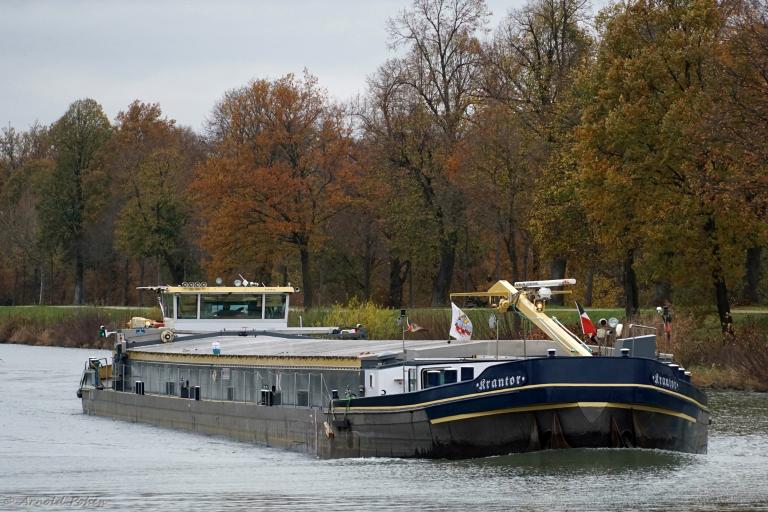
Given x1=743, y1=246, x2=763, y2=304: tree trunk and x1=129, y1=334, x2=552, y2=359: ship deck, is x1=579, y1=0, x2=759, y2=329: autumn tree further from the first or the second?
x1=129, y1=334, x2=552, y2=359: ship deck

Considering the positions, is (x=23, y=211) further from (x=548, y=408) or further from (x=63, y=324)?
(x=548, y=408)

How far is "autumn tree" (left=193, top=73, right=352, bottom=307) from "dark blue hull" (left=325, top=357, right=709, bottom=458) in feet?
165

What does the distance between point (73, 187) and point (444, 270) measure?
42.2 meters

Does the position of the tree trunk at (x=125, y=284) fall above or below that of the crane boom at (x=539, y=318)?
above

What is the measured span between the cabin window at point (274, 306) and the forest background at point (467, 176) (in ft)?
54.0

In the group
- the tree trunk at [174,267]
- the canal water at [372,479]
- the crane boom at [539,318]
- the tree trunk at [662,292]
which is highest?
the tree trunk at [174,267]

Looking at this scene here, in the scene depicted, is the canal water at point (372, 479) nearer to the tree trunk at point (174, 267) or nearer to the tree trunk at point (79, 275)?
the tree trunk at point (174, 267)

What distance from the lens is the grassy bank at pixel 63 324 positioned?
84312mm

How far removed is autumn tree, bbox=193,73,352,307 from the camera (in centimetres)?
7894

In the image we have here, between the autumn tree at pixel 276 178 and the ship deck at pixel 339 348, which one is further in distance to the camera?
the autumn tree at pixel 276 178

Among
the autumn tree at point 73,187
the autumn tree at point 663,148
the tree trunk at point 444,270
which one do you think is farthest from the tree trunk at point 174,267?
the autumn tree at point 663,148

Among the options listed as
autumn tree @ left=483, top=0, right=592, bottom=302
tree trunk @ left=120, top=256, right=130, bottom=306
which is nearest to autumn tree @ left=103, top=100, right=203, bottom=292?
tree trunk @ left=120, top=256, right=130, bottom=306

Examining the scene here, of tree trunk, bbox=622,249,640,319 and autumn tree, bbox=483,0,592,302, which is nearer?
tree trunk, bbox=622,249,640,319

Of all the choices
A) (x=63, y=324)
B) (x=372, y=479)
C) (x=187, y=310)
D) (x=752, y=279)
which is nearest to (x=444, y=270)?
(x=752, y=279)
